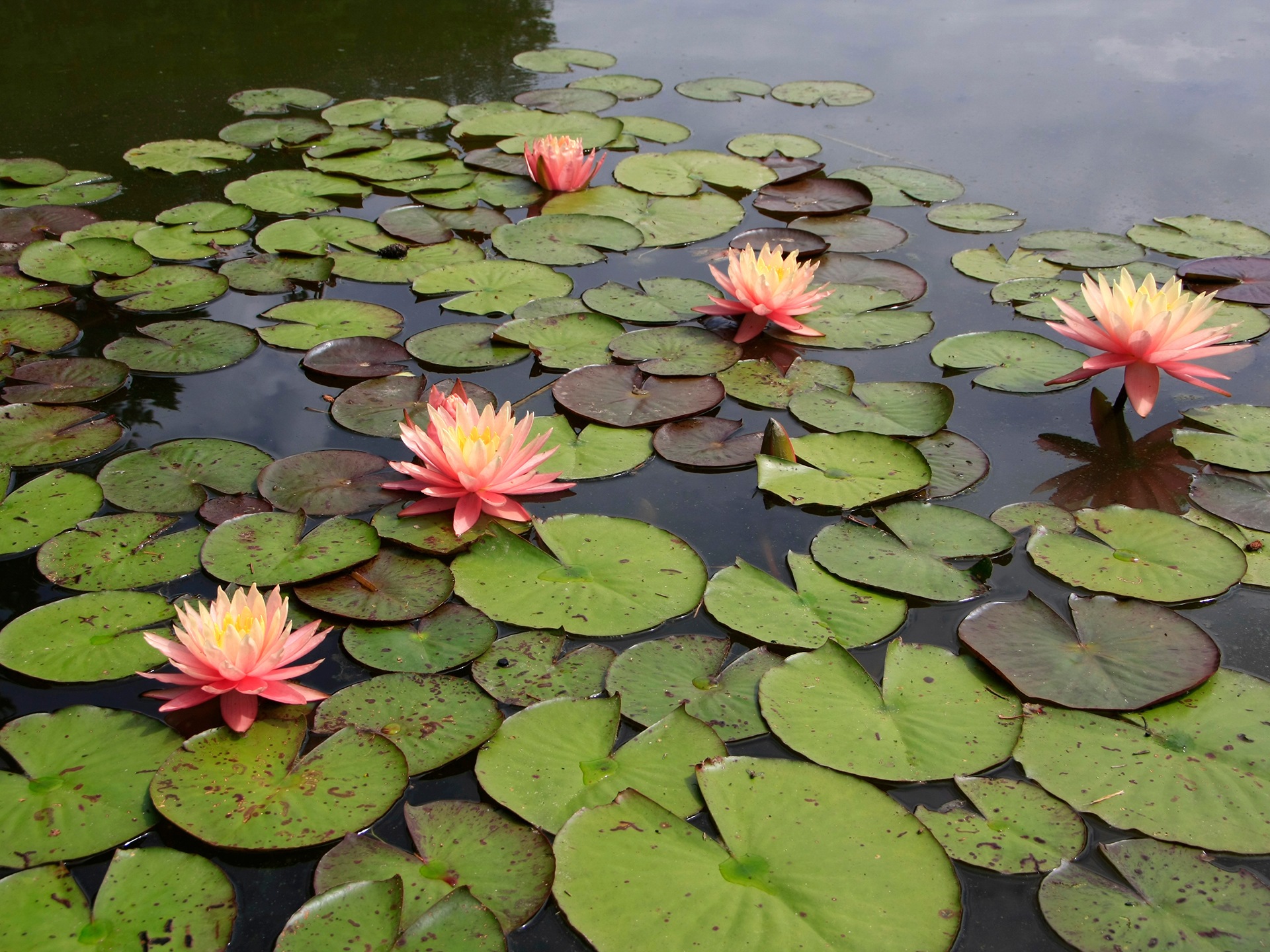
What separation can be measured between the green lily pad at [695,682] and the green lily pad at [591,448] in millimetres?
659

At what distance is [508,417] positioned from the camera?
7.77 feet

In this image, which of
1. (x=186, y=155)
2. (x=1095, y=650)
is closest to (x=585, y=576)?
(x=1095, y=650)

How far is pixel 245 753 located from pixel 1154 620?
193 cm

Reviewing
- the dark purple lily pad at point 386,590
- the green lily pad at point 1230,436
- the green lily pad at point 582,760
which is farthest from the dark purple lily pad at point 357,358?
the green lily pad at point 1230,436

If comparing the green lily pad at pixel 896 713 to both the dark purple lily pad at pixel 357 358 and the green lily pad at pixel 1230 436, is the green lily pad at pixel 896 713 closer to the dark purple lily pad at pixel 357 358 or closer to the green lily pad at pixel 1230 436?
the green lily pad at pixel 1230 436

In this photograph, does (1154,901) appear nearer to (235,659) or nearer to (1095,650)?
(1095,650)

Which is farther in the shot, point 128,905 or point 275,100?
point 275,100

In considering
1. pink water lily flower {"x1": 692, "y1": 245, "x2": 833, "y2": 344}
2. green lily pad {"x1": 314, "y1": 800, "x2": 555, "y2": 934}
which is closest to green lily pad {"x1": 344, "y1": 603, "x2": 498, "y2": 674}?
green lily pad {"x1": 314, "y1": 800, "x2": 555, "y2": 934}

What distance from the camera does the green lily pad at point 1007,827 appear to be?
162 centimetres

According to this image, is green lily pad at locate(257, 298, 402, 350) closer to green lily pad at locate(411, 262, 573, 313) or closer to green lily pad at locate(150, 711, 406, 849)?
green lily pad at locate(411, 262, 573, 313)

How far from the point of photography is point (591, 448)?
8.71 feet

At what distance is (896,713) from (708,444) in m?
1.03

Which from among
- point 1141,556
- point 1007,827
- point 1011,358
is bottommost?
point 1007,827

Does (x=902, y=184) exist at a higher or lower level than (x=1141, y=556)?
higher
